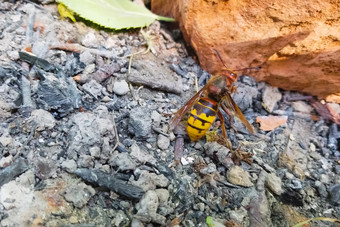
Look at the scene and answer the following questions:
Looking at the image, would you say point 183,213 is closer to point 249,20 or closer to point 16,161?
point 16,161

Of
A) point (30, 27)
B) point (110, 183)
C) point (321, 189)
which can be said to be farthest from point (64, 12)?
point (321, 189)

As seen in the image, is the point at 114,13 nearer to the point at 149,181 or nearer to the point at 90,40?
the point at 90,40

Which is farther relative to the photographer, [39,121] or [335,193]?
[335,193]

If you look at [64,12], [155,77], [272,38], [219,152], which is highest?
[272,38]

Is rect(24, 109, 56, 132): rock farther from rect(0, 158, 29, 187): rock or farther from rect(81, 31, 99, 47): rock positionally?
rect(81, 31, 99, 47): rock

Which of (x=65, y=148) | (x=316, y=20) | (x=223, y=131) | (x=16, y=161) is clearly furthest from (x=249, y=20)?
(x=16, y=161)

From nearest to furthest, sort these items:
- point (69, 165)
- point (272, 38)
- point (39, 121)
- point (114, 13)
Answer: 1. point (69, 165)
2. point (39, 121)
3. point (272, 38)
4. point (114, 13)

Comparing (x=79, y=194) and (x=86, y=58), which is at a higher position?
(x=86, y=58)

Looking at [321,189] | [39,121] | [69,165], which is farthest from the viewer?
[321,189]
